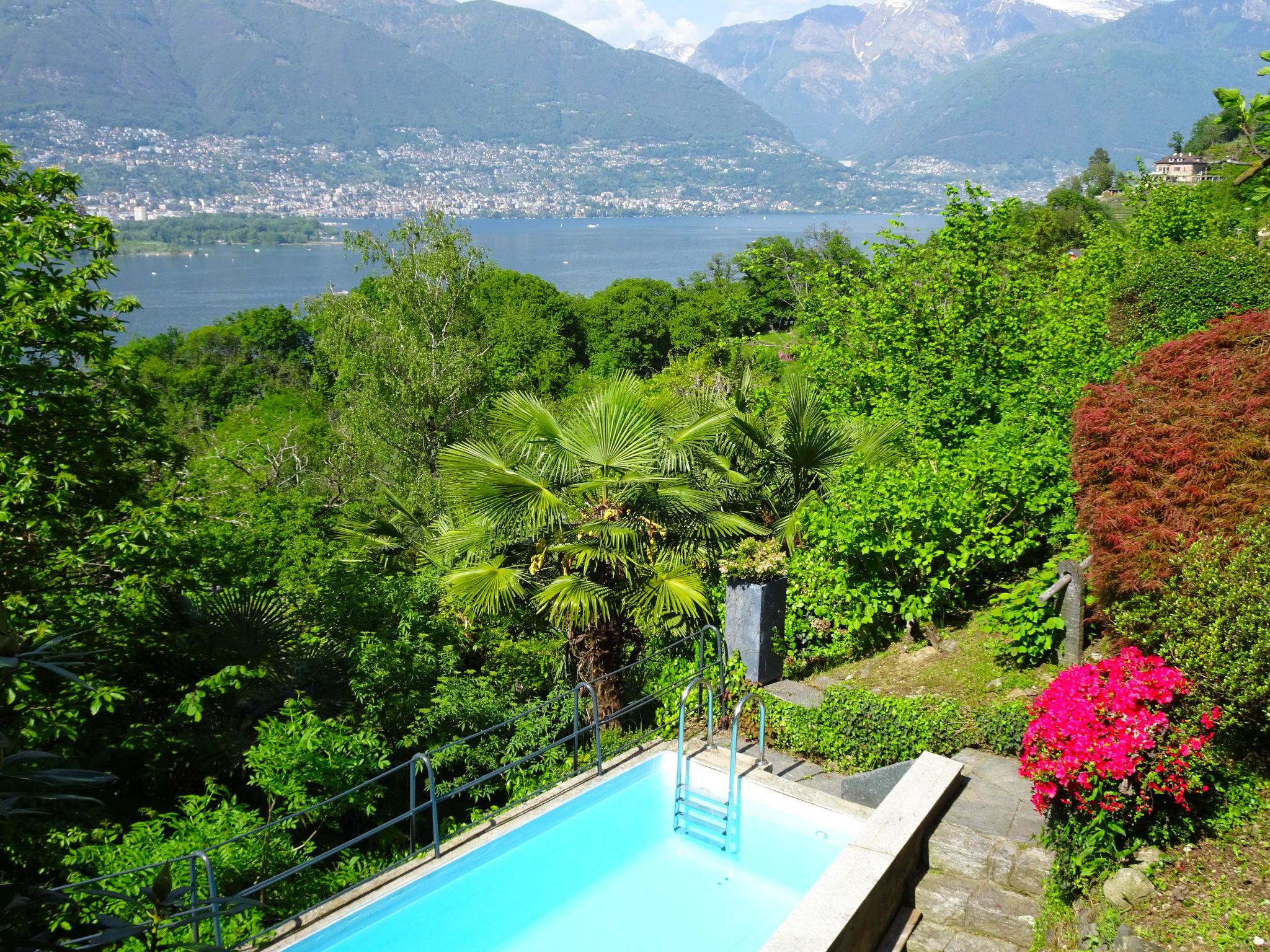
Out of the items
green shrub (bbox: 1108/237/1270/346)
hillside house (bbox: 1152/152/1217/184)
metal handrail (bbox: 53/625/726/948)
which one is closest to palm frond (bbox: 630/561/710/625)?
metal handrail (bbox: 53/625/726/948)

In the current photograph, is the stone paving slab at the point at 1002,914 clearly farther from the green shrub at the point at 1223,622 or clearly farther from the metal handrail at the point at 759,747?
the metal handrail at the point at 759,747

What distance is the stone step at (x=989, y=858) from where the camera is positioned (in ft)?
17.1

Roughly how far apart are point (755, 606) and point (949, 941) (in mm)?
3352

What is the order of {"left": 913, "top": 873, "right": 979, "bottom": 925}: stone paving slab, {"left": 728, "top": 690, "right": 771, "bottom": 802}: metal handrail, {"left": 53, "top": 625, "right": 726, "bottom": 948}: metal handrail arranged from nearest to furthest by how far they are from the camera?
{"left": 53, "top": 625, "right": 726, "bottom": 948}: metal handrail
{"left": 913, "top": 873, "right": 979, "bottom": 925}: stone paving slab
{"left": 728, "top": 690, "right": 771, "bottom": 802}: metal handrail

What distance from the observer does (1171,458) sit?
6.30 metres

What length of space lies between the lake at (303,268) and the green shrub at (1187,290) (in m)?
73.7

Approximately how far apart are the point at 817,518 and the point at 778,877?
3208mm

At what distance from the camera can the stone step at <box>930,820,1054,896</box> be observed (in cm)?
522

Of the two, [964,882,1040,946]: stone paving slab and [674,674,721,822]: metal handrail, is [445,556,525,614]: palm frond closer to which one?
[674,674,721,822]: metal handrail

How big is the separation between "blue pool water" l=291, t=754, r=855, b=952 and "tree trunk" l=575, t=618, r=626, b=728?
4.63 ft

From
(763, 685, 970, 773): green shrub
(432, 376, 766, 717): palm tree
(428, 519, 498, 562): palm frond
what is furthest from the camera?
(428, 519, 498, 562): palm frond

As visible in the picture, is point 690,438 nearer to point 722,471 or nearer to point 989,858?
point 722,471

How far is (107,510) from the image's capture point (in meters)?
8.30

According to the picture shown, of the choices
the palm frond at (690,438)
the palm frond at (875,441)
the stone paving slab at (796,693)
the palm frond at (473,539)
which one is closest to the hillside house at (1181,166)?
the palm frond at (875,441)
